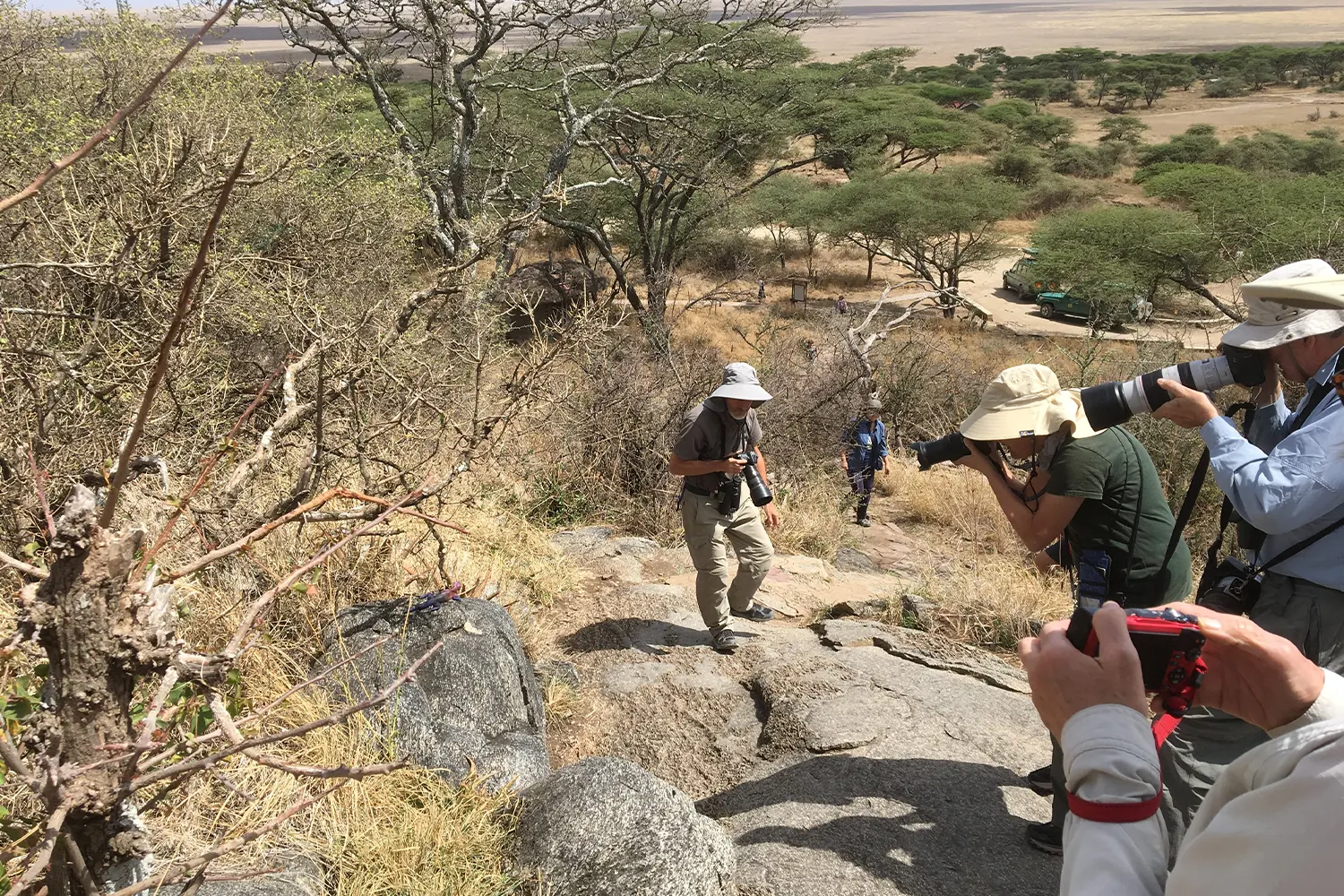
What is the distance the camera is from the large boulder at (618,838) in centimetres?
271

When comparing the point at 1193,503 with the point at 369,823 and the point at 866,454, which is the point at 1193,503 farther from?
the point at 866,454

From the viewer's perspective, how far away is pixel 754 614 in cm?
529

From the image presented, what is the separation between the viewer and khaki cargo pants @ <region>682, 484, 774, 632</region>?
4648 millimetres

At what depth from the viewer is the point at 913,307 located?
10477mm

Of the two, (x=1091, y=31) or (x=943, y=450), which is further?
(x=1091, y=31)

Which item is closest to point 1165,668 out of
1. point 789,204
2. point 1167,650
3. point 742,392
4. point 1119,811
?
point 1167,650

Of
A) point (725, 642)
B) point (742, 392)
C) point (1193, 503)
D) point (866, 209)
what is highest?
point (1193, 503)

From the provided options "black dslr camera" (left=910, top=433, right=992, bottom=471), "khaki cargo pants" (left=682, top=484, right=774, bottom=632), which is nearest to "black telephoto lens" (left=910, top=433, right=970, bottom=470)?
"black dslr camera" (left=910, top=433, right=992, bottom=471)

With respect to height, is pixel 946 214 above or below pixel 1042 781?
below

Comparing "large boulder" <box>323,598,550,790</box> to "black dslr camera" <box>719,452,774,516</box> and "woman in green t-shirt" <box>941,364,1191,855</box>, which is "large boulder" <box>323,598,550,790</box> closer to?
"black dslr camera" <box>719,452,774,516</box>

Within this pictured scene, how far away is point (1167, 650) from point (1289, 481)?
1.10 metres

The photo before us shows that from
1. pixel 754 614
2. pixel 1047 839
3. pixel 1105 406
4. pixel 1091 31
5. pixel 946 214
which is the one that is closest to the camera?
pixel 1105 406

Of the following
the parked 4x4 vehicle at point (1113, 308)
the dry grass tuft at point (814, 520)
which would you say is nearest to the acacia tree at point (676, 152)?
the parked 4x4 vehicle at point (1113, 308)

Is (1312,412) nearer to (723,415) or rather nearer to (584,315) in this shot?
(723,415)
